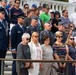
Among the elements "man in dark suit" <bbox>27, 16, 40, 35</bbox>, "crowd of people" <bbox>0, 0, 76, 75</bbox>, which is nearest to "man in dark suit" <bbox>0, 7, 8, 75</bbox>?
"crowd of people" <bbox>0, 0, 76, 75</bbox>

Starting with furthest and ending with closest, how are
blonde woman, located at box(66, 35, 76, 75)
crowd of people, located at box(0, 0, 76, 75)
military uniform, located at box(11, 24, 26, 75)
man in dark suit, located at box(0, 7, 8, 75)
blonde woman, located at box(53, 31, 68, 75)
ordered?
military uniform, located at box(11, 24, 26, 75)
man in dark suit, located at box(0, 7, 8, 75)
blonde woman, located at box(66, 35, 76, 75)
blonde woman, located at box(53, 31, 68, 75)
crowd of people, located at box(0, 0, 76, 75)

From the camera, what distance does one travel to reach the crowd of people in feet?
37.2

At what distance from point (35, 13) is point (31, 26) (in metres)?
1.37

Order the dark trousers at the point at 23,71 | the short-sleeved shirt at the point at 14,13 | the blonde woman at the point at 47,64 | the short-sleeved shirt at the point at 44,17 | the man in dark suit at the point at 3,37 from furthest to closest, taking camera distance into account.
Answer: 1. the short-sleeved shirt at the point at 44,17
2. the short-sleeved shirt at the point at 14,13
3. the man in dark suit at the point at 3,37
4. the blonde woman at the point at 47,64
5. the dark trousers at the point at 23,71

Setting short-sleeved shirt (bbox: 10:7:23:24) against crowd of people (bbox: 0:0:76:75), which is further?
short-sleeved shirt (bbox: 10:7:23:24)

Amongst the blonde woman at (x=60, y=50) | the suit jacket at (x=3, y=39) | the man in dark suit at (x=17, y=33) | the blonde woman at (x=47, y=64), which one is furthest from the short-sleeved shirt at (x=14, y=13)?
the blonde woman at (x=47, y=64)

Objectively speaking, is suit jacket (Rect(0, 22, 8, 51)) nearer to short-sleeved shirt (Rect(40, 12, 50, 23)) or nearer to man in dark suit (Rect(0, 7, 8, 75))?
man in dark suit (Rect(0, 7, 8, 75))

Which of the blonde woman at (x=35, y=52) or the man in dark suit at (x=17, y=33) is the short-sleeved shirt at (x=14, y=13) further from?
the blonde woman at (x=35, y=52)

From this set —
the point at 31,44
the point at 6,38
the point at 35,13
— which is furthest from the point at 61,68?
the point at 35,13

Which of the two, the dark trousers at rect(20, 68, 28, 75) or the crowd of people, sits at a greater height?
the crowd of people

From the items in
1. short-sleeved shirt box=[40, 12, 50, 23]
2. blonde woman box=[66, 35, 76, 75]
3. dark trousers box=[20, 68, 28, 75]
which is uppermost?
short-sleeved shirt box=[40, 12, 50, 23]

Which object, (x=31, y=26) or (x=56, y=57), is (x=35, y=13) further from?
(x=56, y=57)

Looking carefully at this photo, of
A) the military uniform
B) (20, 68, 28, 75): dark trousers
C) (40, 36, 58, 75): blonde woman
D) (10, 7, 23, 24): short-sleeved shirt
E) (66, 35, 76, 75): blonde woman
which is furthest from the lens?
(10, 7, 23, 24): short-sleeved shirt

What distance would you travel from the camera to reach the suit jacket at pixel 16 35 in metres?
12.5
